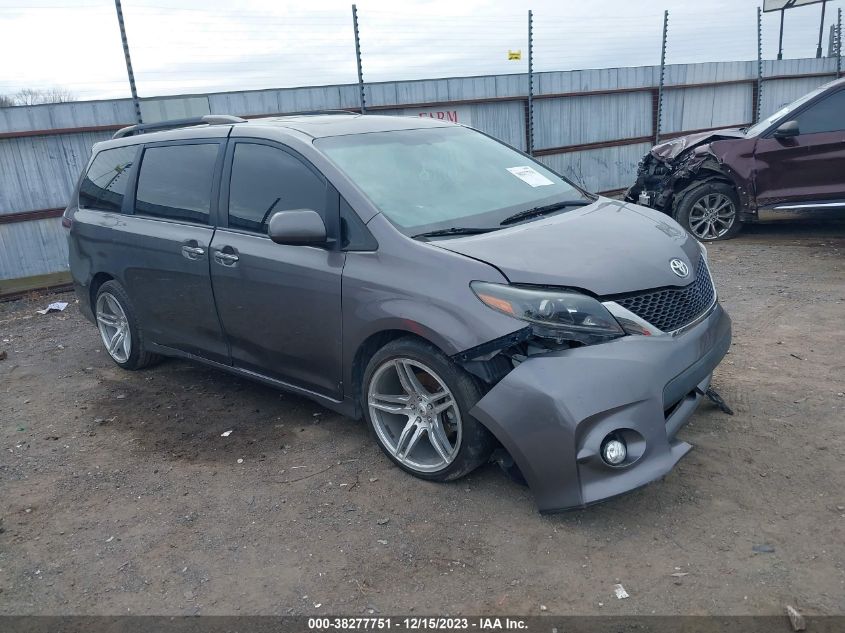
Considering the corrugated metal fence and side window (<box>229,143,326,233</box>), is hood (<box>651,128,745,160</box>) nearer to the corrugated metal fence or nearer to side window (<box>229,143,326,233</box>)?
the corrugated metal fence

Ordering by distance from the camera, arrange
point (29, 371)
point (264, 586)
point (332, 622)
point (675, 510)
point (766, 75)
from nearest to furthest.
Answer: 1. point (332, 622)
2. point (264, 586)
3. point (675, 510)
4. point (29, 371)
5. point (766, 75)

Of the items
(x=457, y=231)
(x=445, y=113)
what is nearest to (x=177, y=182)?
(x=457, y=231)

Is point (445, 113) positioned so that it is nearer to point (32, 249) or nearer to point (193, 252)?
point (32, 249)

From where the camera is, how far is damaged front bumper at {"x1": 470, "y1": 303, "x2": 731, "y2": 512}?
2.83 metres

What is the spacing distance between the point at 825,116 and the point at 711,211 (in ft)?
5.17

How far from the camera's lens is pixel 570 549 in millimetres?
2912

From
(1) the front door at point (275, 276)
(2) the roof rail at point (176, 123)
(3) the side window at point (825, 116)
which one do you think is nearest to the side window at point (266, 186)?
(1) the front door at point (275, 276)

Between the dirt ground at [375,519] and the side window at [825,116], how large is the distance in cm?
416

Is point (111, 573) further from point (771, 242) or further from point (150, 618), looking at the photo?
point (771, 242)

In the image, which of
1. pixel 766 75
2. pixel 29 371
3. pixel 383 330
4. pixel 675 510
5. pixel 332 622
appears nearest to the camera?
pixel 332 622

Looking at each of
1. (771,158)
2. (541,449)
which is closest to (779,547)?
(541,449)

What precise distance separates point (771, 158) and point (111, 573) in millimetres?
7969

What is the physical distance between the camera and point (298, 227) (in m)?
3.53

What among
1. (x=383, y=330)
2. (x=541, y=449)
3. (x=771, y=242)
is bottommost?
(x=771, y=242)
